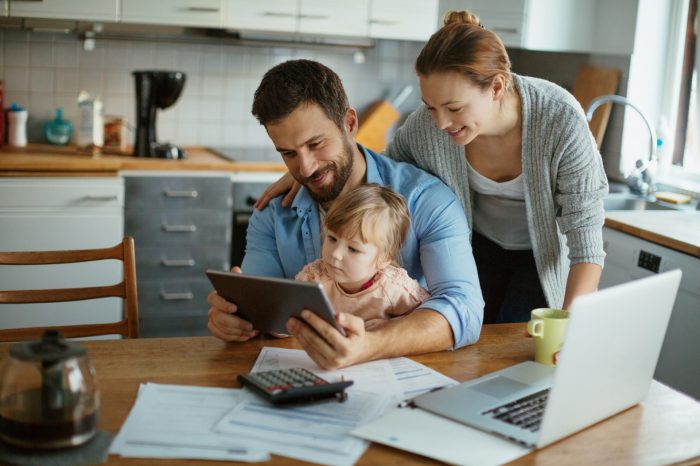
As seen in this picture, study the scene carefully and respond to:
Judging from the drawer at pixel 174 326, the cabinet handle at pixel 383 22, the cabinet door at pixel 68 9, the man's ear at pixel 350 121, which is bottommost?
the drawer at pixel 174 326

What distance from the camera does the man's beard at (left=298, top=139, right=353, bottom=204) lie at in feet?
6.67

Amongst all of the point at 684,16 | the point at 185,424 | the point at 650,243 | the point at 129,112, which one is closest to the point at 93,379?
the point at 185,424

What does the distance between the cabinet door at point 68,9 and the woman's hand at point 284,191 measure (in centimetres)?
188

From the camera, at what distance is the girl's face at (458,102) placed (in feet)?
6.63

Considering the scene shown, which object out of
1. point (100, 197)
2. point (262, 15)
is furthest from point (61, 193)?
point (262, 15)

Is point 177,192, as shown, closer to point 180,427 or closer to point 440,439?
point 180,427

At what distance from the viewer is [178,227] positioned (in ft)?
12.4

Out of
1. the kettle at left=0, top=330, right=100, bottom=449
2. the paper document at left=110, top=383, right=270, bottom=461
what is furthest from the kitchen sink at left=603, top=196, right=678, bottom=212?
the kettle at left=0, top=330, right=100, bottom=449

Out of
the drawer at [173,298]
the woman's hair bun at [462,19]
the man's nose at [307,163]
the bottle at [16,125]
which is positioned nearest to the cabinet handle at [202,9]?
the bottle at [16,125]

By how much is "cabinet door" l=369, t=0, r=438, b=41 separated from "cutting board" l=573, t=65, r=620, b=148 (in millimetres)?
776

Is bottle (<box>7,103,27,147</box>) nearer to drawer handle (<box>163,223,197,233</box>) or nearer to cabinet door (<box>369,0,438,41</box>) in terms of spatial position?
drawer handle (<box>163,223,197,233</box>)

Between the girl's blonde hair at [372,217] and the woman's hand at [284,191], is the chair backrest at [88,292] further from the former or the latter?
the girl's blonde hair at [372,217]

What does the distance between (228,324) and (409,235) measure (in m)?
0.52

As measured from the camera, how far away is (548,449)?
1352mm
